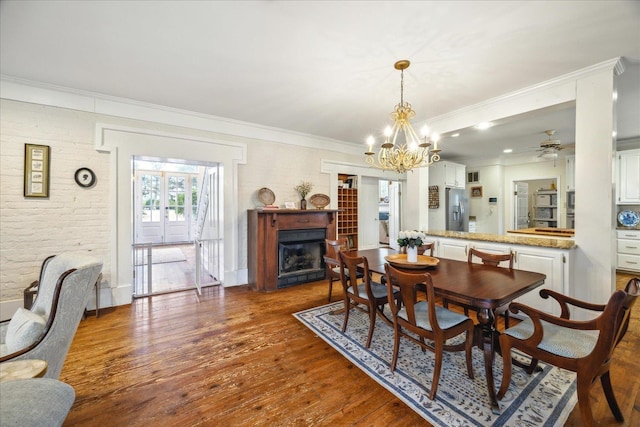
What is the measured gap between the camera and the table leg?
5.60ft

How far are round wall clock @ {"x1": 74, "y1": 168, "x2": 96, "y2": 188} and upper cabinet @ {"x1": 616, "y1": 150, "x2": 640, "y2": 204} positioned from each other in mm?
8824

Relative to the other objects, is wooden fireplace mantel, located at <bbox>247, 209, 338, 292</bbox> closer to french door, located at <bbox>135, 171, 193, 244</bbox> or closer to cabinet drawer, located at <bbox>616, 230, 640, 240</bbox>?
french door, located at <bbox>135, 171, 193, 244</bbox>

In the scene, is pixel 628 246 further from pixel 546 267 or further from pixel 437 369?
pixel 437 369

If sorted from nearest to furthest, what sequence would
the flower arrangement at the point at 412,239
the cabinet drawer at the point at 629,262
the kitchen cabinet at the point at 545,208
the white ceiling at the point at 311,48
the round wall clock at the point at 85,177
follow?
the white ceiling at the point at 311,48 → the flower arrangement at the point at 412,239 → the round wall clock at the point at 85,177 → the cabinet drawer at the point at 629,262 → the kitchen cabinet at the point at 545,208

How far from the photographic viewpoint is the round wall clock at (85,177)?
3.23 meters

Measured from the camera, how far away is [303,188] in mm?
4898

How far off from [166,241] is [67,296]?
7797 mm

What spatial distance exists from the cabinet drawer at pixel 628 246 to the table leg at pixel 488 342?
17.4 ft

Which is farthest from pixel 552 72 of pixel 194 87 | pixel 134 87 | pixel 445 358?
pixel 134 87

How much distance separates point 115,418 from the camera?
1.64m

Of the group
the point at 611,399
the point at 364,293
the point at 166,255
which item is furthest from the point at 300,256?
the point at 166,255

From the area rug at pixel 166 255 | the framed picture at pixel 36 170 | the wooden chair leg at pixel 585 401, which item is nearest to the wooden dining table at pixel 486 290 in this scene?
the wooden chair leg at pixel 585 401

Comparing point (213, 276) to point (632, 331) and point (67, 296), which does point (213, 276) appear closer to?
point (67, 296)

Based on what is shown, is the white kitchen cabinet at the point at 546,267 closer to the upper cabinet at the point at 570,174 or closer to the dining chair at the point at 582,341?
the dining chair at the point at 582,341
